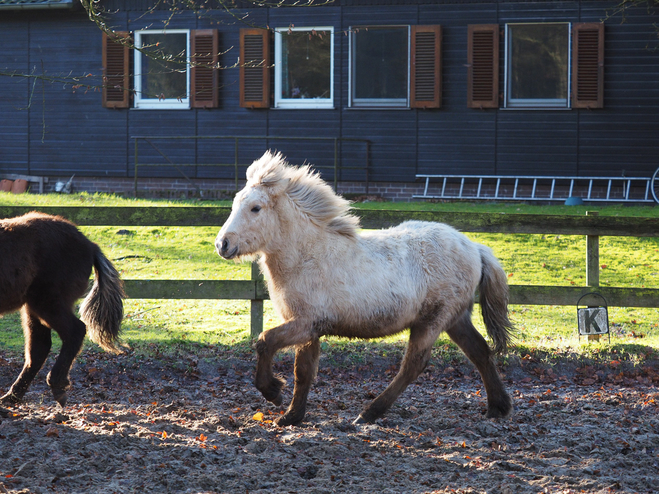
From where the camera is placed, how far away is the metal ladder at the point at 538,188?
15320mm

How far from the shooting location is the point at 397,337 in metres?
7.56

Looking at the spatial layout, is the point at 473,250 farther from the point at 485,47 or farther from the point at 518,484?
the point at 485,47

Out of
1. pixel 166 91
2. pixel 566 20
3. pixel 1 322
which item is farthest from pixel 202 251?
pixel 566 20

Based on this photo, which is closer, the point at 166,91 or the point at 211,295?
the point at 211,295

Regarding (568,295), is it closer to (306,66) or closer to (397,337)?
(397,337)

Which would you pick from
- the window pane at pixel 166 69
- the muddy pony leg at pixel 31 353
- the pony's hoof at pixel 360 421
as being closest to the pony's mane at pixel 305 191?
the pony's hoof at pixel 360 421

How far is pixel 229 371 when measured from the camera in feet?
21.2

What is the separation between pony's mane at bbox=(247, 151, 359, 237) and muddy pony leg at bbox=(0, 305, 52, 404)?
1887 mm

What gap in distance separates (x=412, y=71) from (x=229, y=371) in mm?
10938

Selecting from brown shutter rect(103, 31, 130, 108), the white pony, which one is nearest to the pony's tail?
the white pony

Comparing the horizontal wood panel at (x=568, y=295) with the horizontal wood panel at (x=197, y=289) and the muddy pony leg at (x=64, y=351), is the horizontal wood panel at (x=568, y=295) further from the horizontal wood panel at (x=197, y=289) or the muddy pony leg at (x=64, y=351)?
the muddy pony leg at (x=64, y=351)

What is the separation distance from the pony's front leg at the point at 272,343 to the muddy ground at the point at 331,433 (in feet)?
1.00

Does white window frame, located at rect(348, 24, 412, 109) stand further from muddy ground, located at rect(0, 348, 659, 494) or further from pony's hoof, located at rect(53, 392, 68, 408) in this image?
pony's hoof, located at rect(53, 392, 68, 408)

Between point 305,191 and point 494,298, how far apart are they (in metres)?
1.72
